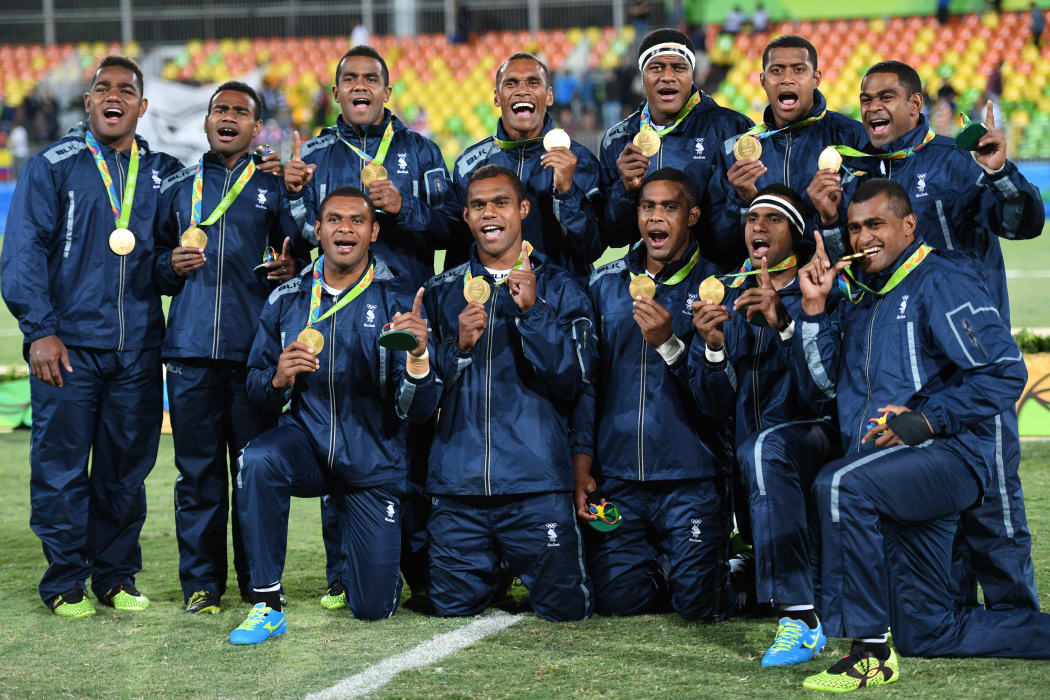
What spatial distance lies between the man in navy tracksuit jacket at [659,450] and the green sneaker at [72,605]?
82.8 inches

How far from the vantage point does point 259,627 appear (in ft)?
16.5

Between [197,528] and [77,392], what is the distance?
765 mm

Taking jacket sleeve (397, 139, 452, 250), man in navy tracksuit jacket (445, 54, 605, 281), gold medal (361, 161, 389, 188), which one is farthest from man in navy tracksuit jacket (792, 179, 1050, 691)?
gold medal (361, 161, 389, 188)

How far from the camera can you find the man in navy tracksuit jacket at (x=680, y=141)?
571 cm

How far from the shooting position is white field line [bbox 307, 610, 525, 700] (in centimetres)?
440

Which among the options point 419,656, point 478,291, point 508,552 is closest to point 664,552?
point 508,552

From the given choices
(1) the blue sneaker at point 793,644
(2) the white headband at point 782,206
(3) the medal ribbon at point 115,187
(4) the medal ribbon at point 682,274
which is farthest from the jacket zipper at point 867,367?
(3) the medal ribbon at point 115,187

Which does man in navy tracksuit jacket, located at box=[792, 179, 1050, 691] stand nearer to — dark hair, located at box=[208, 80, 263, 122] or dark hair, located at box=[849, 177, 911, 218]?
dark hair, located at box=[849, 177, 911, 218]

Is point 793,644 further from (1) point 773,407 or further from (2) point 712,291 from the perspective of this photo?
(2) point 712,291

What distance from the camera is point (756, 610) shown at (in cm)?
536

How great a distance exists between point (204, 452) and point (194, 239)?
0.91 meters

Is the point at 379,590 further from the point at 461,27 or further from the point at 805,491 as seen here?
the point at 461,27

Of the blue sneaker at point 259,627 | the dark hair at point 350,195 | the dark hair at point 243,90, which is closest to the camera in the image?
the blue sneaker at point 259,627

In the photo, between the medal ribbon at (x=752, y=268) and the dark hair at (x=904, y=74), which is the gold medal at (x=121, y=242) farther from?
the dark hair at (x=904, y=74)
